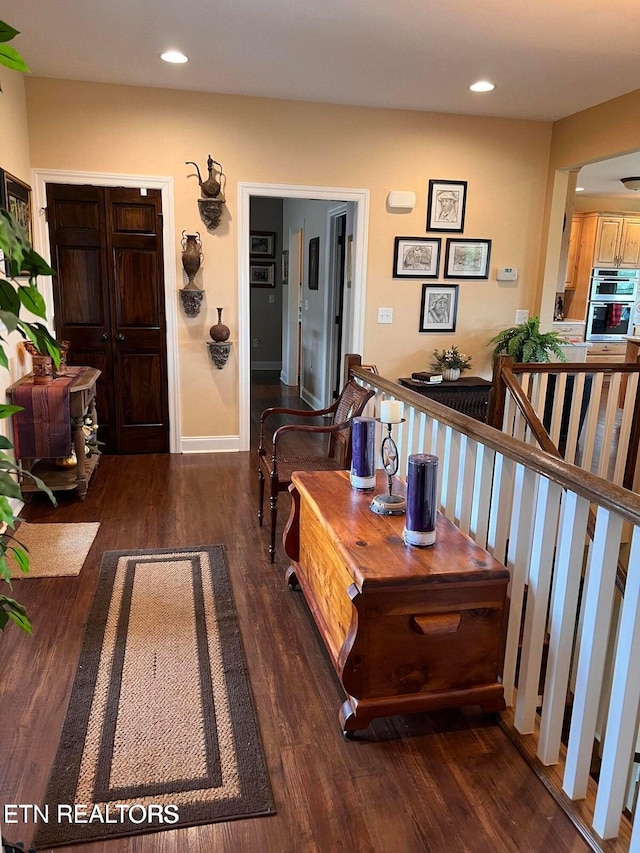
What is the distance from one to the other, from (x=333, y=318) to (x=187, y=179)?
A: 2.31 meters

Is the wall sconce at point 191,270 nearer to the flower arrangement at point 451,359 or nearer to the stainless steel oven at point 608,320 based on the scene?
the flower arrangement at point 451,359

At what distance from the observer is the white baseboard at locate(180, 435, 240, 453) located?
17.2 feet

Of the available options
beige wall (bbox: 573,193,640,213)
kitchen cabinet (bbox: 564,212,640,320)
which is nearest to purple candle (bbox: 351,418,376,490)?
kitchen cabinet (bbox: 564,212,640,320)

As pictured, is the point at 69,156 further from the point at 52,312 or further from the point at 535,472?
the point at 535,472

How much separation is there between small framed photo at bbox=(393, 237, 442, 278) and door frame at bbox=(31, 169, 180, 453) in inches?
71.1

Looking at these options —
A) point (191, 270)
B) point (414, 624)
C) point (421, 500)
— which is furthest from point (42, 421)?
point (414, 624)

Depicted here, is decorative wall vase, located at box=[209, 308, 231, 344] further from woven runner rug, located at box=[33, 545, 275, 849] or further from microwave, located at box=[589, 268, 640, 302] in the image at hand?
microwave, located at box=[589, 268, 640, 302]

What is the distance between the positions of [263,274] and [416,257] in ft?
14.7

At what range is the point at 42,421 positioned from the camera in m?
3.76

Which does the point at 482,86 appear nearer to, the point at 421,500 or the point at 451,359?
the point at 451,359

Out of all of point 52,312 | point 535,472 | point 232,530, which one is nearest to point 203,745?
point 535,472

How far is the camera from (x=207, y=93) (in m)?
4.71

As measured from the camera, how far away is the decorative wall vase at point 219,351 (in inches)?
199

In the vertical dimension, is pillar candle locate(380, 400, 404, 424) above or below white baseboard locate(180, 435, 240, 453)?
above
